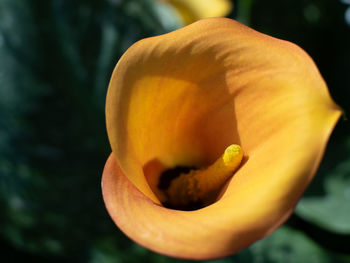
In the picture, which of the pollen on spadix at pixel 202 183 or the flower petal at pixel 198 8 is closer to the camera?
the pollen on spadix at pixel 202 183

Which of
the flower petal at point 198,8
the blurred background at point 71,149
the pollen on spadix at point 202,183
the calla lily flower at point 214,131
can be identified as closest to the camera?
the calla lily flower at point 214,131

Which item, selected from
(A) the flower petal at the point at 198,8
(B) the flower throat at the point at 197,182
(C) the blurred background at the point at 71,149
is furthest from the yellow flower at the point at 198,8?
(B) the flower throat at the point at 197,182

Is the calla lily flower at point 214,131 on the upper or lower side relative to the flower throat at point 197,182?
upper

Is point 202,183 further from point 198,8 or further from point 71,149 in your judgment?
point 198,8

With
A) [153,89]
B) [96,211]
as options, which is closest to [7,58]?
[96,211]

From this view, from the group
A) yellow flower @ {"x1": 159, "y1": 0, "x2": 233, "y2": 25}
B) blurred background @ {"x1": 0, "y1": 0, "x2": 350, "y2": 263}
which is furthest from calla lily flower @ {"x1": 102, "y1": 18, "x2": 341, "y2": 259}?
yellow flower @ {"x1": 159, "y1": 0, "x2": 233, "y2": 25}

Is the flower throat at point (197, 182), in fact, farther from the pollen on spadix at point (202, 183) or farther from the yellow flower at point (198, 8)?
the yellow flower at point (198, 8)

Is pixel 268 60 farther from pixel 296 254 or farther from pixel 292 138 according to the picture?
pixel 296 254

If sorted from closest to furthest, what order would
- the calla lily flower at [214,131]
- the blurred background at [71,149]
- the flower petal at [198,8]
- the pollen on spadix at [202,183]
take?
the calla lily flower at [214,131], the pollen on spadix at [202,183], the blurred background at [71,149], the flower petal at [198,8]
